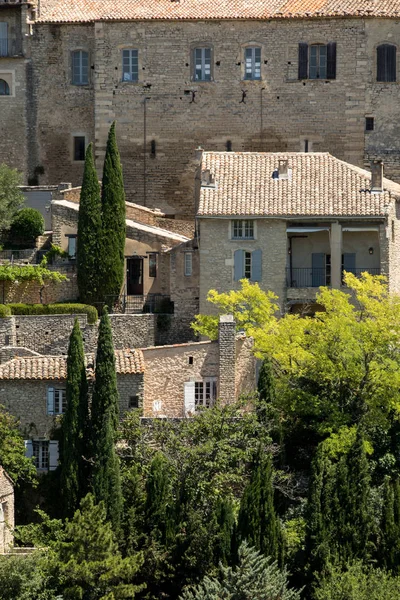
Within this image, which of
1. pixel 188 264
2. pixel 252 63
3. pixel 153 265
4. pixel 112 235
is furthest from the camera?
pixel 252 63

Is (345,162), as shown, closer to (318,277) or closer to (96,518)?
(318,277)

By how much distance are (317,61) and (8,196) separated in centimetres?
1245

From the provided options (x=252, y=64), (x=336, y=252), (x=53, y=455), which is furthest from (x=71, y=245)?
(x=53, y=455)

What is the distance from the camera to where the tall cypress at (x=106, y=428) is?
5494 cm

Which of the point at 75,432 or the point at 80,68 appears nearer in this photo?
the point at 75,432

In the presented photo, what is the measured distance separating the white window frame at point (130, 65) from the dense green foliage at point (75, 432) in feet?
65.5

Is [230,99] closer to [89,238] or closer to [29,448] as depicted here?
[89,238]

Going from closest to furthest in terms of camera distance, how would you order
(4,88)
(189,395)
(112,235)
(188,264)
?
(189,395), (188,264), (112,235), (4,88)

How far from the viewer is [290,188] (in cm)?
6644

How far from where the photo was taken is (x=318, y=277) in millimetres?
66062

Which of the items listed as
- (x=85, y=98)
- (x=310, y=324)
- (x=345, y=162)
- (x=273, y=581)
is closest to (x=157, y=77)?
(x=85, y=98)

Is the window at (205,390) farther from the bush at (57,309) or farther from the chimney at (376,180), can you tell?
the chimney at (376,180)

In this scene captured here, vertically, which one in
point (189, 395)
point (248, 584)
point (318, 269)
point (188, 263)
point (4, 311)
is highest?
point (188, 263)

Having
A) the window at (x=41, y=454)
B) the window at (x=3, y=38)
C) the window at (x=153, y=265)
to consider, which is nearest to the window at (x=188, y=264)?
the window at (x=153, y=265)
